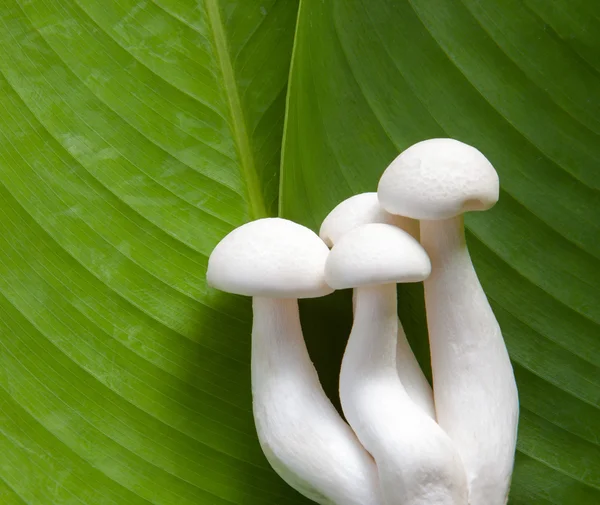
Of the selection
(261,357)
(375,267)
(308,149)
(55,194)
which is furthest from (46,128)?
(375,267)

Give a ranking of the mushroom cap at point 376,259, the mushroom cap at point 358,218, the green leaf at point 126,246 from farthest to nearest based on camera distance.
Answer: the green leaf at point 126,246 → the mushroom cap at point 358,218 → the mushroom cap at point 376,259

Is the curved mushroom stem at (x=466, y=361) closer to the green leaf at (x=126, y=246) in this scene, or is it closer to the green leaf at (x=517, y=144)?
the green leaf at (x=517, y=144)

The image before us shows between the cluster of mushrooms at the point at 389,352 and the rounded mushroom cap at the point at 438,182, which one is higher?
the rounded mushroom cap at the point at 438,182

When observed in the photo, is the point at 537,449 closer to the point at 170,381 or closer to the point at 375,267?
the point at 375,267

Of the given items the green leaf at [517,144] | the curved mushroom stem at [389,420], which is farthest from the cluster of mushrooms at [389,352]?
the green leaf at [517,144]

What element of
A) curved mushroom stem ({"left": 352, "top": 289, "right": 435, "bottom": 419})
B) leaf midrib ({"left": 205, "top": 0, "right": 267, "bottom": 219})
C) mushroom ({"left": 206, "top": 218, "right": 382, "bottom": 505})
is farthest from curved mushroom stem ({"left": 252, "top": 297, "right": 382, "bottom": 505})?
leaf midrib ({"left": 205, "top": 0, "right": 267, "bottom": 219})

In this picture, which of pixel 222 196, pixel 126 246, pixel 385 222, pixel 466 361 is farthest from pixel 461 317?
pixel 126 246

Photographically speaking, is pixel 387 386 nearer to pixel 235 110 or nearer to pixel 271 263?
pixel 271 263
